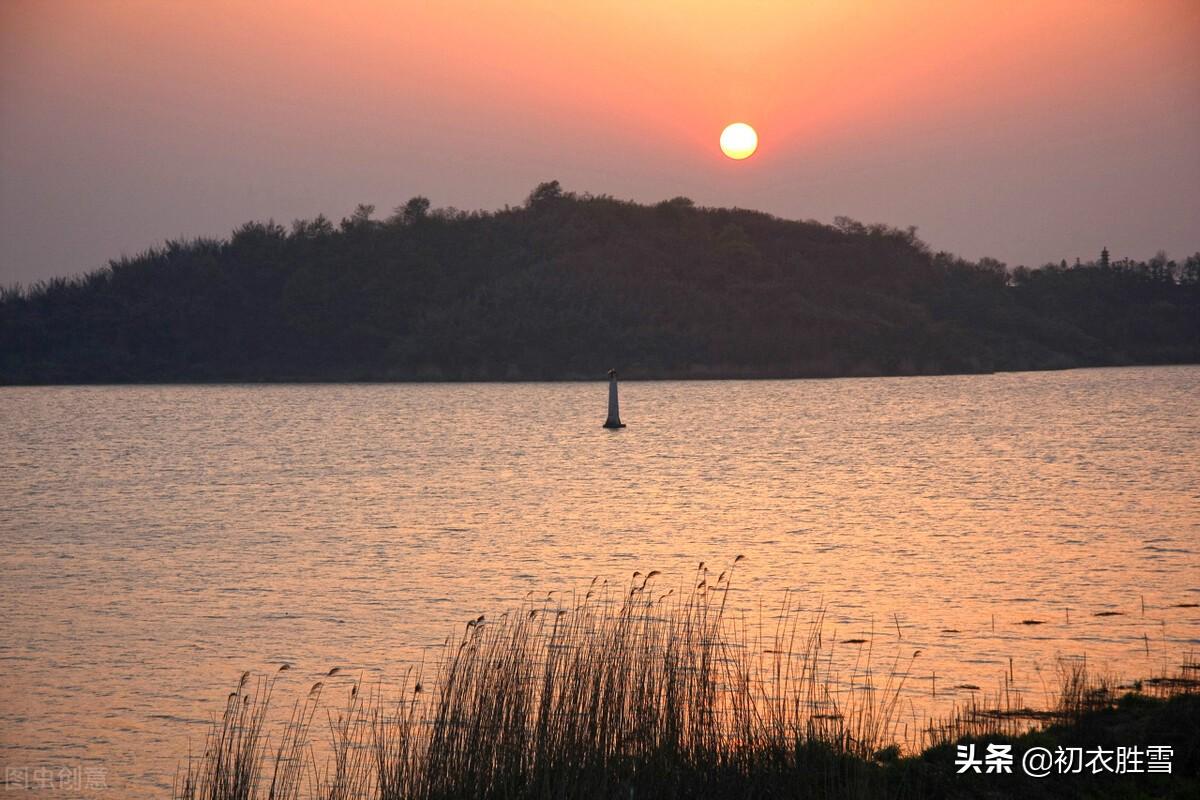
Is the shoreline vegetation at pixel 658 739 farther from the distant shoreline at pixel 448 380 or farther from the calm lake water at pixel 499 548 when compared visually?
the distant shoreline at pixel 448 380

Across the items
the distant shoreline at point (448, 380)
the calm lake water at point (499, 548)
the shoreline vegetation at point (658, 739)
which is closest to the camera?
the shoreline vegetation at point (658, 739)

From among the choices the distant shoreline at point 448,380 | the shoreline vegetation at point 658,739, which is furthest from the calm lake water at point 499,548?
the distant shoreline at point 448,380

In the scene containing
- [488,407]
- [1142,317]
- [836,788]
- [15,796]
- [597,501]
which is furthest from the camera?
[1142,317]

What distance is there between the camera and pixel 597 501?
2875 centimetres

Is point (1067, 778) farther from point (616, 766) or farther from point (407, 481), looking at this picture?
point (407, 481)

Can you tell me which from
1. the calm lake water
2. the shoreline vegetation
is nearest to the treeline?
the calm lake water

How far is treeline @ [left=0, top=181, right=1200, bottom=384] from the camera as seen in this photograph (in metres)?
136

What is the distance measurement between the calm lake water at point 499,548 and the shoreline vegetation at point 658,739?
0.80 meters

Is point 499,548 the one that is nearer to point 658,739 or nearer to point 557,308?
point 658,739

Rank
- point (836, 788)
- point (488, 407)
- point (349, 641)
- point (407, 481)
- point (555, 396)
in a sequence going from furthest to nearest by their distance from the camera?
point (555, 396) → point (488, 407) → point (407, 481) → point (349, 641) → point (836, 788)

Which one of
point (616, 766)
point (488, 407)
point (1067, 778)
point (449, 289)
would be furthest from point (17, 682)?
point (449, 289)

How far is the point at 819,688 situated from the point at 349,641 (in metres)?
5.01

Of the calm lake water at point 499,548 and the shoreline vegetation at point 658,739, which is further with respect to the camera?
the calm lake water at point 499,548

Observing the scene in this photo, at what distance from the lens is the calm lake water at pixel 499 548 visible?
12016 mm
